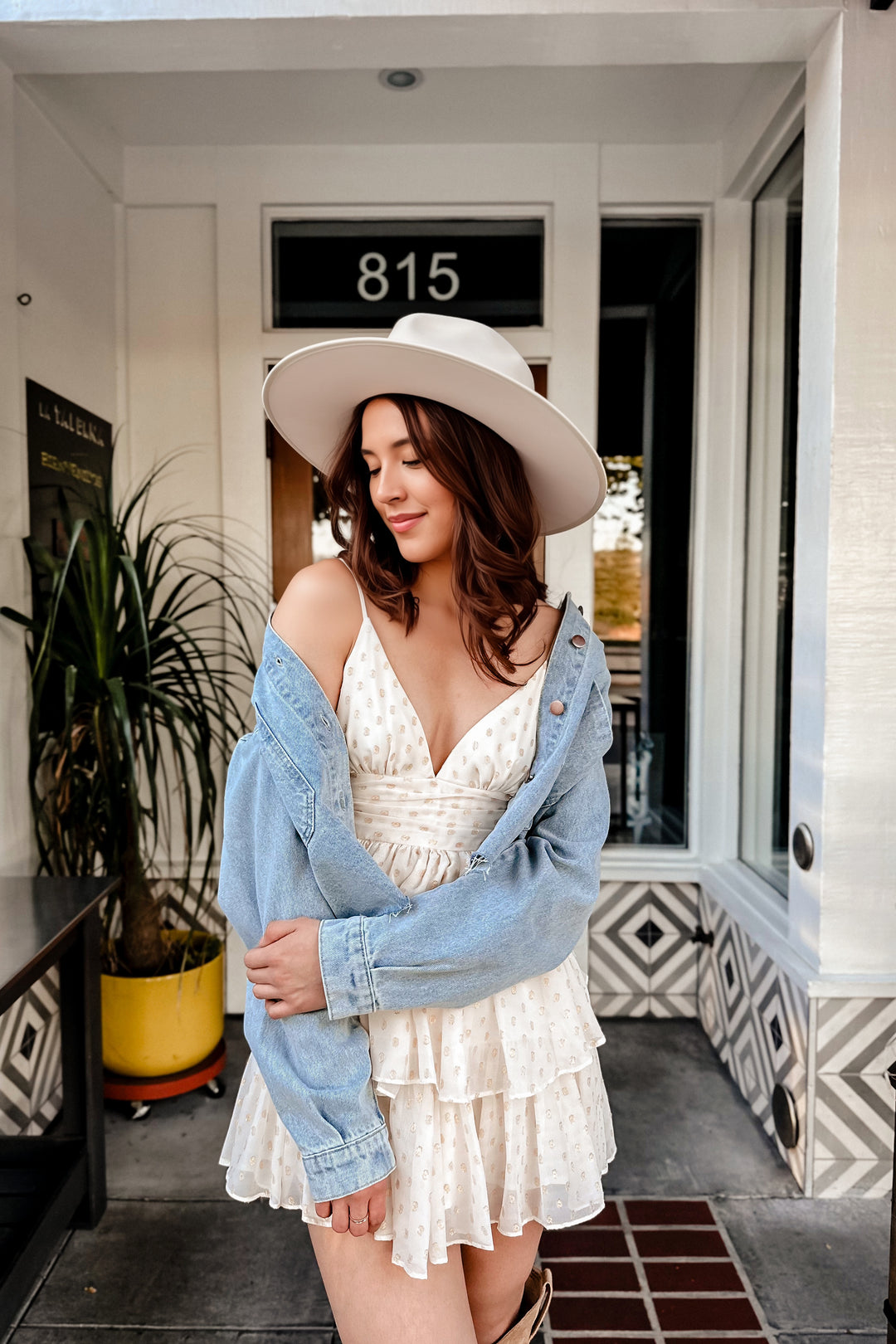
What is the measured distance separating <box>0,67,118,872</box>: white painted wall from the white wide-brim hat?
4.31ft

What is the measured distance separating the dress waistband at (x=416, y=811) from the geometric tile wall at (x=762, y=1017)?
1155mm

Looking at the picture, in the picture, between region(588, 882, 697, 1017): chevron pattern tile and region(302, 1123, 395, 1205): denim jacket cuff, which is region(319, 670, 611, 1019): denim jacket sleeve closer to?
region(302, 1123, 395, 1205): denim jacket cuff

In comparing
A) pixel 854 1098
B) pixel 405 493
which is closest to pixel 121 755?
pixel 405 493

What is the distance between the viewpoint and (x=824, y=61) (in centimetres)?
204

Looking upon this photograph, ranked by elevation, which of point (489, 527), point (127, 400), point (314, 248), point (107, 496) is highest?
point (314, 248)

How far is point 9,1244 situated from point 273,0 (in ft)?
8.61

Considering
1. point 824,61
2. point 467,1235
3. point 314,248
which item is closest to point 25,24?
point 314,248

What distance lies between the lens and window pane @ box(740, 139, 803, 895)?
8.36ft

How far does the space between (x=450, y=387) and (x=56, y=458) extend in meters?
1.81

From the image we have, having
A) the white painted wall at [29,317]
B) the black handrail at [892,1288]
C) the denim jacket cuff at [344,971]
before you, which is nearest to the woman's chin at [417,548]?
the denim jacket cuff at [344,971]

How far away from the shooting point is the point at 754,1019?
8.21 feet

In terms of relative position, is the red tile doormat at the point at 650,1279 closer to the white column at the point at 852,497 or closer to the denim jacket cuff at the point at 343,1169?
the white column at the point at 852,497

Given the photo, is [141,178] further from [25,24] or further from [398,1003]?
[398,1003]

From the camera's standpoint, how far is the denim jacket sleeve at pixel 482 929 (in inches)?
41.8
